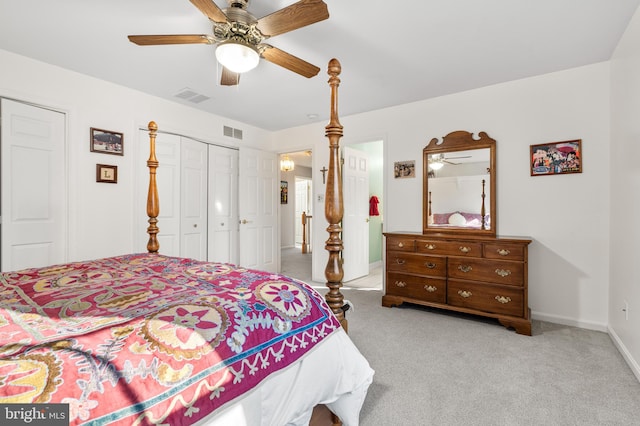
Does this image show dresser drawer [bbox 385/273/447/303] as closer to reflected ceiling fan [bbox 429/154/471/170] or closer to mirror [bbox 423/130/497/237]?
mirror [bbox 423/130/497/237]

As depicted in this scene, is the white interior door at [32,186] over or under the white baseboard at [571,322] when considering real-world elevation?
over

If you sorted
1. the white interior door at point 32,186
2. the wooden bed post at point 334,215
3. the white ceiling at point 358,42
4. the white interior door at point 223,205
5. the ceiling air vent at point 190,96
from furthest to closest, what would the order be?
the white interior door at point 223,205 → the ceiling air vent at point 190,96 → the white interior door at point 32,186 → the white ceiling at point 358,42 → the wooden bed post at point 334,215

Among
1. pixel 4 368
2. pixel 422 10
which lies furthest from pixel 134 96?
pixel 4 368

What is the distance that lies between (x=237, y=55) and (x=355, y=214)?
3299 millimetres

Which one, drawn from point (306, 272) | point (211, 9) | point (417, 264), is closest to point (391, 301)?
point (417, 264)

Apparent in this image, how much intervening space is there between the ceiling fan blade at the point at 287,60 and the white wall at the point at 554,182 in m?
1.01

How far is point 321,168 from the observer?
4727 millimetres

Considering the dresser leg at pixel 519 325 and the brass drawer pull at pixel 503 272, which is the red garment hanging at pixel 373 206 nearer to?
the brass drawer pull at pixel 503 272

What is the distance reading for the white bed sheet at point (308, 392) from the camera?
3.16ft

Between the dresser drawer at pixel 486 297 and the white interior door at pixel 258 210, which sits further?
the white interior door at pixel 258 210

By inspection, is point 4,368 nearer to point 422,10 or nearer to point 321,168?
point 422,10

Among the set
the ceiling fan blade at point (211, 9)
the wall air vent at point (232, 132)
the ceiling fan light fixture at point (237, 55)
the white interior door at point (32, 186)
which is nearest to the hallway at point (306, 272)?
the wall air vent at point (232, 132)

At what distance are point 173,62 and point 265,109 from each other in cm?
140

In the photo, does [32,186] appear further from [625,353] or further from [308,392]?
[625,353]
